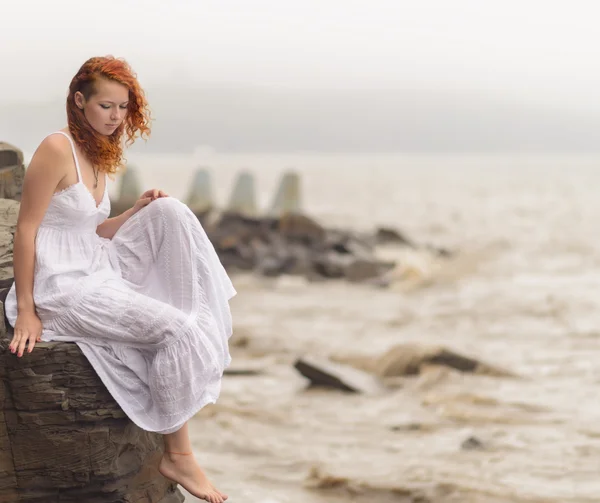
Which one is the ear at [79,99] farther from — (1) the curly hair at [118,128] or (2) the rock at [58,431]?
(2) the rock at [58,431]

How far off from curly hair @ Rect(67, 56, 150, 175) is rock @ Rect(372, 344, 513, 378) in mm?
4188

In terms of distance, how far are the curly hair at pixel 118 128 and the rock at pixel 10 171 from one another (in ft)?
3.07

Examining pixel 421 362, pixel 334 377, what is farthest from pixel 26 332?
pixel 421 362

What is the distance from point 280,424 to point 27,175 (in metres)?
3.20

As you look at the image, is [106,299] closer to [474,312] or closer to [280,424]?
[280,424]

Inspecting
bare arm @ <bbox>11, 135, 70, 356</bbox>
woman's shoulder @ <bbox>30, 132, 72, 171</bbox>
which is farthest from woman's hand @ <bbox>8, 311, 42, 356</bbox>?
woman's shoulder @ <bbox>30, 132, 72, 171</bbox>

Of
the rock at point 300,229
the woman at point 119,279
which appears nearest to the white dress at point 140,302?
the woman at point 119,279

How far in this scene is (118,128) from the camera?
3.57 metres

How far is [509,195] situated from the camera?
33.8 m

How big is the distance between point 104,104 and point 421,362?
15.1 feet

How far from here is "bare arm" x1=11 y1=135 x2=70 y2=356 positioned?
3.33m

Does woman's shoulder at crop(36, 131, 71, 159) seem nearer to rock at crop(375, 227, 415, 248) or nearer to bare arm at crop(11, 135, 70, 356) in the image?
bare arm at crop(11, 135, 70, 356)

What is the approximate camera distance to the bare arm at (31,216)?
3334mm

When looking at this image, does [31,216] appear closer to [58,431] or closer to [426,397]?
[58,431]
